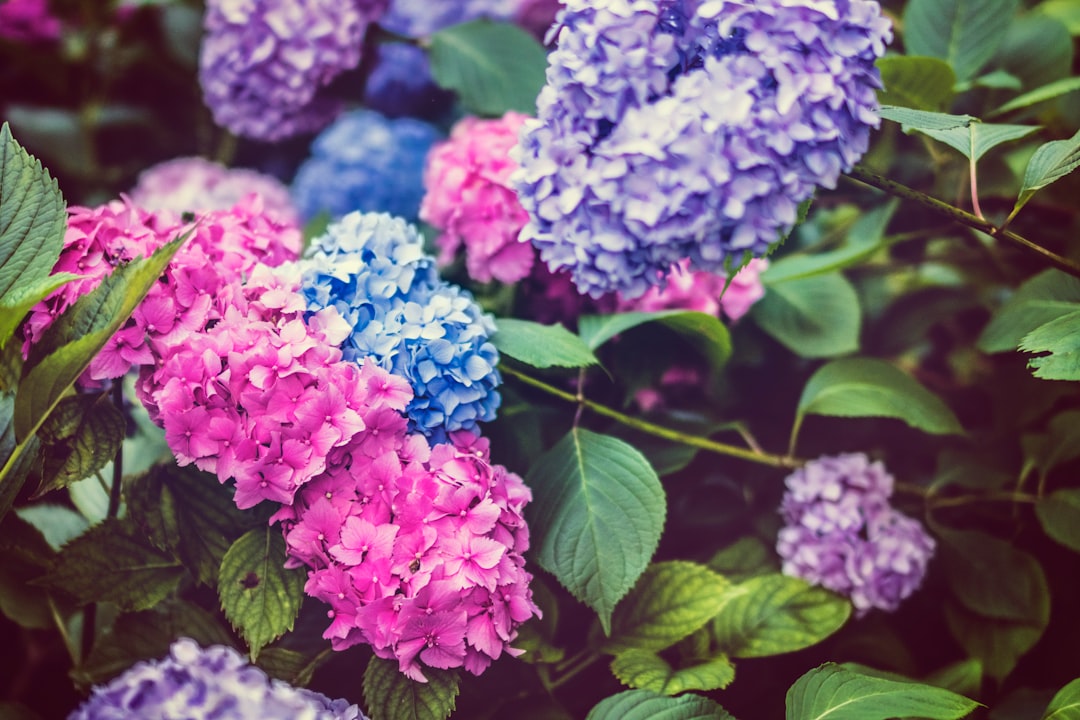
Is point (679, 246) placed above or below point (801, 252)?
above

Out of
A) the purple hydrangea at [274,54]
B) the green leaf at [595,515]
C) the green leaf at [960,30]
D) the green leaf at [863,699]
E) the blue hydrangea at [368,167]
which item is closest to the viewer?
the green leaf at [863,699]

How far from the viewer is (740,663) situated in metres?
0.86

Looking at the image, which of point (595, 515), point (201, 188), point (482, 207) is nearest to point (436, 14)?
point (201, 188)

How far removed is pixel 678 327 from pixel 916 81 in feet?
1.19

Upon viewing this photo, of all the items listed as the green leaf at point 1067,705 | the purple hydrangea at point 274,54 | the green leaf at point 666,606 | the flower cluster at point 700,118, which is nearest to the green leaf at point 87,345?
the flower cluster at point 700,118

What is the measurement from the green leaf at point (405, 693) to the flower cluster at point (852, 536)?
40 centimetres

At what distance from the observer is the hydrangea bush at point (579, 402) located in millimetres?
618

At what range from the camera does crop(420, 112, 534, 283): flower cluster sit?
0.91 m

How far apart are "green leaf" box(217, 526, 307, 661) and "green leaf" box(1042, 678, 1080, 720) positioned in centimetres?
62

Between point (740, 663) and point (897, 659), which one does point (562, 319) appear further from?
point (897, 659)

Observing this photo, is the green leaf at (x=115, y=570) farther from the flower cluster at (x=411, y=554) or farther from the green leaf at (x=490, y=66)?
the green leaf at (x=490, y=66)

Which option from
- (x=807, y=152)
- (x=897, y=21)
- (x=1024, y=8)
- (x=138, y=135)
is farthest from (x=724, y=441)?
(x=138, y=135)

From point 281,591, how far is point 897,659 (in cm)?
65

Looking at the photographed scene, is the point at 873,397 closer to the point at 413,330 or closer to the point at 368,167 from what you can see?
the point at 413,330
